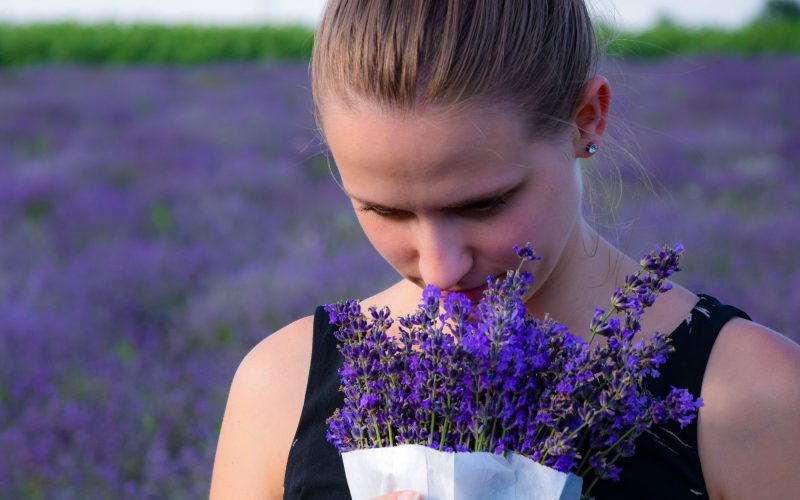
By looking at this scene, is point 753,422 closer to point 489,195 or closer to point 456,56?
point 489,195

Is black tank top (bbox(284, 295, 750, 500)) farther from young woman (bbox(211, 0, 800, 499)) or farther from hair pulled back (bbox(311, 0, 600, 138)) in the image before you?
hair pulled back (bbox(311, 0, 600, 138))

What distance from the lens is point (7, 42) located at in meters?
27.5

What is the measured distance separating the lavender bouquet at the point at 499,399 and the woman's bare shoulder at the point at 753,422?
305 millimetres

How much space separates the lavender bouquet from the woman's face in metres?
0.21

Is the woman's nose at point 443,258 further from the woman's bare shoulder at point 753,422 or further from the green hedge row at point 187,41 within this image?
the green hedge row at point 187,41

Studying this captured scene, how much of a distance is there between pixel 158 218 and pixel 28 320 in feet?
8.68

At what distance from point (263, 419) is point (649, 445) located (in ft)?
2.32

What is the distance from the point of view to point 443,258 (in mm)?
1581

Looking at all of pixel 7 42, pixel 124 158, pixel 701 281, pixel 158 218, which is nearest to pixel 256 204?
pixel 158 218

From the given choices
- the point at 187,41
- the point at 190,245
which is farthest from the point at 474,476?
the point at 187,41

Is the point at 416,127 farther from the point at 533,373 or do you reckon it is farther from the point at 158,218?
the point at 158,218

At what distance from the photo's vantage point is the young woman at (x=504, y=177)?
1.57 metres

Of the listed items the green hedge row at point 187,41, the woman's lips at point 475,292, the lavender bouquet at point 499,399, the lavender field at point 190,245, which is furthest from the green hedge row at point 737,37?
the lavender bouquet at point 499,399

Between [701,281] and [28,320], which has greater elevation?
[701,281]
